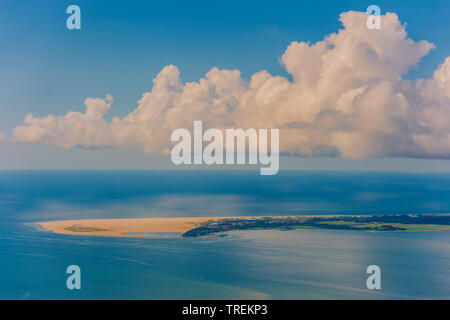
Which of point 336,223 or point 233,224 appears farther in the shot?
point 336,223

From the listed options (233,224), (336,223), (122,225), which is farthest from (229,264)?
(336,223)

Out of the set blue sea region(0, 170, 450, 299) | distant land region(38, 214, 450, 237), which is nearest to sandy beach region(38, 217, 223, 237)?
distant land region(38, 214, 450, 237)

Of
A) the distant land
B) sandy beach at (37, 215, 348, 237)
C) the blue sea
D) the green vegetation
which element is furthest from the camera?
the green vegetation

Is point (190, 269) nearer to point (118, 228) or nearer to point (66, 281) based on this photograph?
point (66, 281)

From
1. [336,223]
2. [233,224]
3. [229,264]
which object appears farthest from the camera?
[336,223]

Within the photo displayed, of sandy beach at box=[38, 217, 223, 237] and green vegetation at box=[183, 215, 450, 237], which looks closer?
sandy beach at box=[38, 217, 223, 237]

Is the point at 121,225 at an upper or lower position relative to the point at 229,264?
upper

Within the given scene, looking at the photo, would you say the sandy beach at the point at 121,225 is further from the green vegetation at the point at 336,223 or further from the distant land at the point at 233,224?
the green vegetation at the point at 336,223

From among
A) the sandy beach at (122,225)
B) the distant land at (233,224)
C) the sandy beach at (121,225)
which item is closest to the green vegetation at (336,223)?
the distant land at (233,224)

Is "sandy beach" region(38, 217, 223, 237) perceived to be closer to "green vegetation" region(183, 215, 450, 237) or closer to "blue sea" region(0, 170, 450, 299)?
"blue sea" region(0, 170, 450, 299)

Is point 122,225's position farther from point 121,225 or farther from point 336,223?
point 336,223
